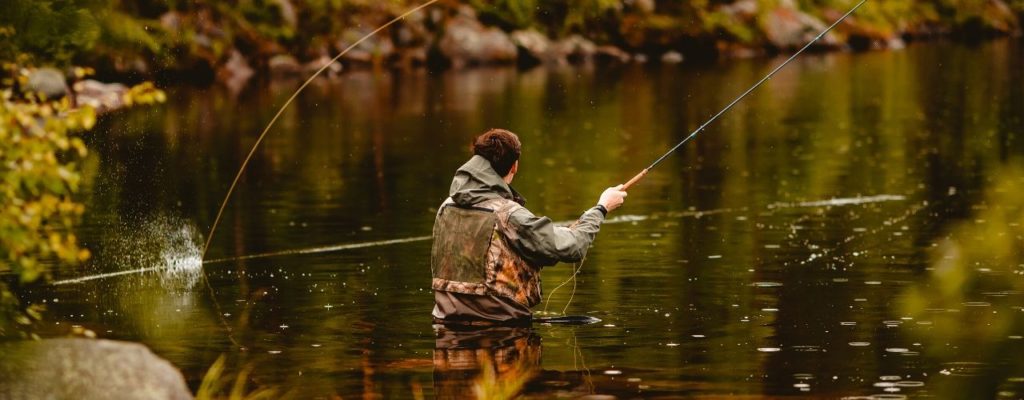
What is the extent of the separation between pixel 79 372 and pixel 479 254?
3.63 metres

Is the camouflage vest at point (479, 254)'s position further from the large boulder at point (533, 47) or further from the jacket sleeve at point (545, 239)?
the large boulder at point (533, 47)

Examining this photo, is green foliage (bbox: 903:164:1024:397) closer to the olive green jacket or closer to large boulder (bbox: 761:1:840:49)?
the olive green jacket

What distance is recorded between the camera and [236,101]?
43.1m

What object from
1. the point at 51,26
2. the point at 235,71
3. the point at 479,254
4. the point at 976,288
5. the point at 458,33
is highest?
the point at 458,33

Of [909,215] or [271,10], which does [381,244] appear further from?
[271,10]

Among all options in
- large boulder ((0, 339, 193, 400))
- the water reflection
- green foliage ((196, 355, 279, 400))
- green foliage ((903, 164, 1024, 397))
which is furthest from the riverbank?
large boulder ((0, 339, 193, 400))

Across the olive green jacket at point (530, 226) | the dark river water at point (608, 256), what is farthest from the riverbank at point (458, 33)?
the olive green jacket at point (530, 226)

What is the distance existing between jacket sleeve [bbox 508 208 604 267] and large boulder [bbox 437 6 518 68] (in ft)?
171

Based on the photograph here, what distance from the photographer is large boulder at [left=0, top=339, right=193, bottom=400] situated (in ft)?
25.2

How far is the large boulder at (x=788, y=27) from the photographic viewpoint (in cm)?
7162

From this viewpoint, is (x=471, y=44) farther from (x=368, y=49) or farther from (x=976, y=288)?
(x=976, y=288)

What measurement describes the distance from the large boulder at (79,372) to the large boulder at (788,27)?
64886 millimetres

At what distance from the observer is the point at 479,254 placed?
10977mm

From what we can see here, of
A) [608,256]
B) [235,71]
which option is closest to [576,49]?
[235,71]
